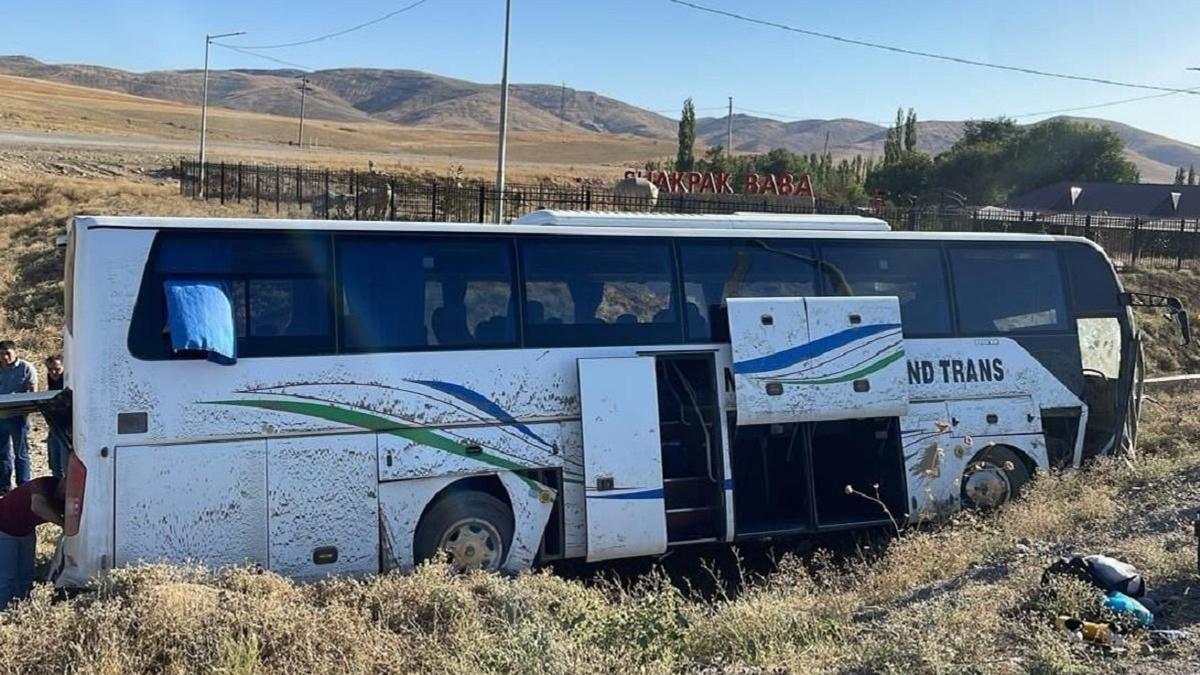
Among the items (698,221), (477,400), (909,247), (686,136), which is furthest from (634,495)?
(686,136)

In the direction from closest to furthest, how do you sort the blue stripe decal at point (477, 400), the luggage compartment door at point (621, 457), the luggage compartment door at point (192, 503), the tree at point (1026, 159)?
the luggage compartment door at point (192, 503), the blue stripe decal at point (477, 400), the luggage compartment door at point (621, 457), the tree at point (1026, 159)

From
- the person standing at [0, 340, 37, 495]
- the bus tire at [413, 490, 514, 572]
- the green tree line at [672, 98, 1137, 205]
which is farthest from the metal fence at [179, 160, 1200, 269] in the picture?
the green tree line at [672, 98, 1137, 205]

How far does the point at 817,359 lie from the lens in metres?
8.03

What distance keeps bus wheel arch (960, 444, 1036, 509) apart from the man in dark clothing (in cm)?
753

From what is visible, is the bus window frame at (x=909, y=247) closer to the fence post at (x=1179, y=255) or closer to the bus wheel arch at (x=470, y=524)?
the bus wheel arch at (x=470, y=524)

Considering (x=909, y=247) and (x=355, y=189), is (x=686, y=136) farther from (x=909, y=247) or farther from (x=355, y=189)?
(x=909, y=247)

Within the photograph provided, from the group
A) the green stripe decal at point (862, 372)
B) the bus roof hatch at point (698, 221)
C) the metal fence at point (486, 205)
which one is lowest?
Answer: the green stripe decal at point (862, 372)

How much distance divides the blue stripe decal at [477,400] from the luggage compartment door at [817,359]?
1844mm

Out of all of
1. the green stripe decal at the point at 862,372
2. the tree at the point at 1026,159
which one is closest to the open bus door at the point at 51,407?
the green stripe decal at the point at 862,372

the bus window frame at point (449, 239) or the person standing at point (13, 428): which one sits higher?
the bus window frame at point (449, 239)

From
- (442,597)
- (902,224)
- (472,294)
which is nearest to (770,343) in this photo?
(472,294)

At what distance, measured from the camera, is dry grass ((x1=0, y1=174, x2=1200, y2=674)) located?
4.63 m

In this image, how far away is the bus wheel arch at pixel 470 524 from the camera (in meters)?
7.09

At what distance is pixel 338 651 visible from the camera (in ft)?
15.9
